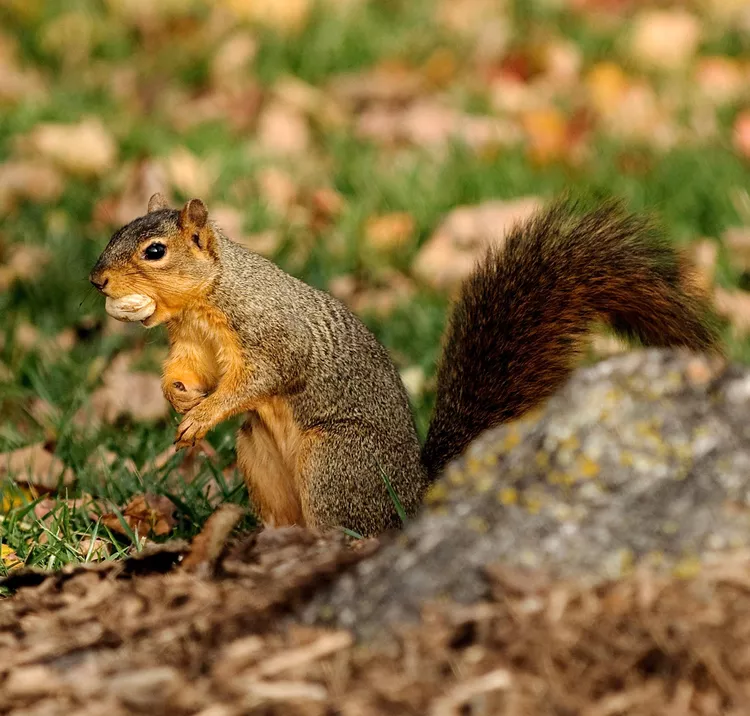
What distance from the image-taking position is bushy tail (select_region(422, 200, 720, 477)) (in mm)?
2562

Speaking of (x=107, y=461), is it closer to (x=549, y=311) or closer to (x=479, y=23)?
(x=549, y=311)

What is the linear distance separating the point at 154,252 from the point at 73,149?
209cm

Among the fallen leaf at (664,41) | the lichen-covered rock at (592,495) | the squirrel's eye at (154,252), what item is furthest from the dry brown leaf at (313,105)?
the lichen-covered rock at (592,495)

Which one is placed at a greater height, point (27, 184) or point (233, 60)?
point (233, 60)

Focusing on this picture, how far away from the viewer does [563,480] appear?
5.98ft

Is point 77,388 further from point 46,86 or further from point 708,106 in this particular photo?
point 708,106

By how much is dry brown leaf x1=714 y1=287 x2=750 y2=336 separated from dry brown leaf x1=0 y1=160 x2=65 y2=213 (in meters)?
2.20

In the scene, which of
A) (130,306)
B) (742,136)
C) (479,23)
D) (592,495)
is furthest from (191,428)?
(479,23)

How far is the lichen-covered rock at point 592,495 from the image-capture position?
1.76 m

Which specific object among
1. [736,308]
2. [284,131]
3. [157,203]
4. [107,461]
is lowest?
[736,308]

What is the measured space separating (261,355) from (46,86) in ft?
10.8

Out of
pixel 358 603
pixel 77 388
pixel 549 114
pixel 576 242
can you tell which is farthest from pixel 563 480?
pixel 549 114

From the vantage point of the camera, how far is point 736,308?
12.4ft

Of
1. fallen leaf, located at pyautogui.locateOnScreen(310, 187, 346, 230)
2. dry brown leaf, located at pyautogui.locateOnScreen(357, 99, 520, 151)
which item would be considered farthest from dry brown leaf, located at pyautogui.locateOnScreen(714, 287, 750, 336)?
dry brown leaf, located at pyautogui.locateOnScreen(357, 99, 520, 151)
